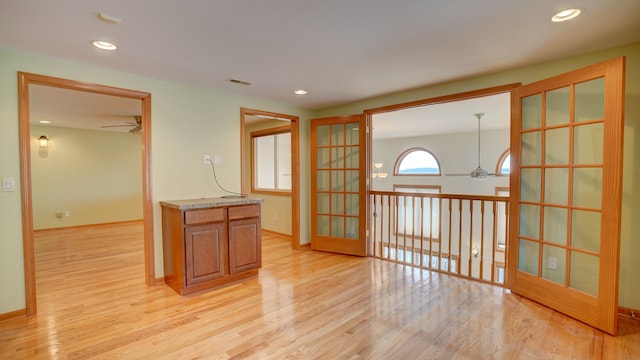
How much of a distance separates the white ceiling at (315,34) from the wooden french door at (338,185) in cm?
132

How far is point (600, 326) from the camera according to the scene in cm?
228

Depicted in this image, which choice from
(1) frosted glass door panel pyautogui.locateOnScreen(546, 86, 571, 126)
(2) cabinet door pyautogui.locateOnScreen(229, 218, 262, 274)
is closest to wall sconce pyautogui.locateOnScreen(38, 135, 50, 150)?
(2) cabinet door pyautogui.locateOnScreen(229, 218, 262, 274)

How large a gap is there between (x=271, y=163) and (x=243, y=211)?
329 cm

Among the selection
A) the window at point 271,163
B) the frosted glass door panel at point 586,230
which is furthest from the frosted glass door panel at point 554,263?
the window at point 271,163

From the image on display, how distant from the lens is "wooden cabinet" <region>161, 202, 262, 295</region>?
2.94 m

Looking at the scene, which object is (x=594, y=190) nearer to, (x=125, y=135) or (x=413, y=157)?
(x=413, y=157)

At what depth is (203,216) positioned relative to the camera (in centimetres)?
303

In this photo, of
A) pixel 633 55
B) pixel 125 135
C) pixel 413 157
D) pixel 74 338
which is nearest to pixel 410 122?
pixel 413 157

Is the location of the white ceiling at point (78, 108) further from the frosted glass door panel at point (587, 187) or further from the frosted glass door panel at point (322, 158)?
the frosted glass door panel at point (587, 187)

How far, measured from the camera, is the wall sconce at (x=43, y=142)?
6164 mm

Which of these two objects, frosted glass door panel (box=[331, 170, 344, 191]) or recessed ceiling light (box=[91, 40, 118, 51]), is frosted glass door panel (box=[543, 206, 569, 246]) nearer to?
frosted glass door panel (box=[331, 170, 344, 191])

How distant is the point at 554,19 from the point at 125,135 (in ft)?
26.7

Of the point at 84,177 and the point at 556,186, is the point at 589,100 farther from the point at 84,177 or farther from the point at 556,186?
the point at 84,177

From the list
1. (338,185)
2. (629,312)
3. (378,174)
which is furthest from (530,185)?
(378,174)
